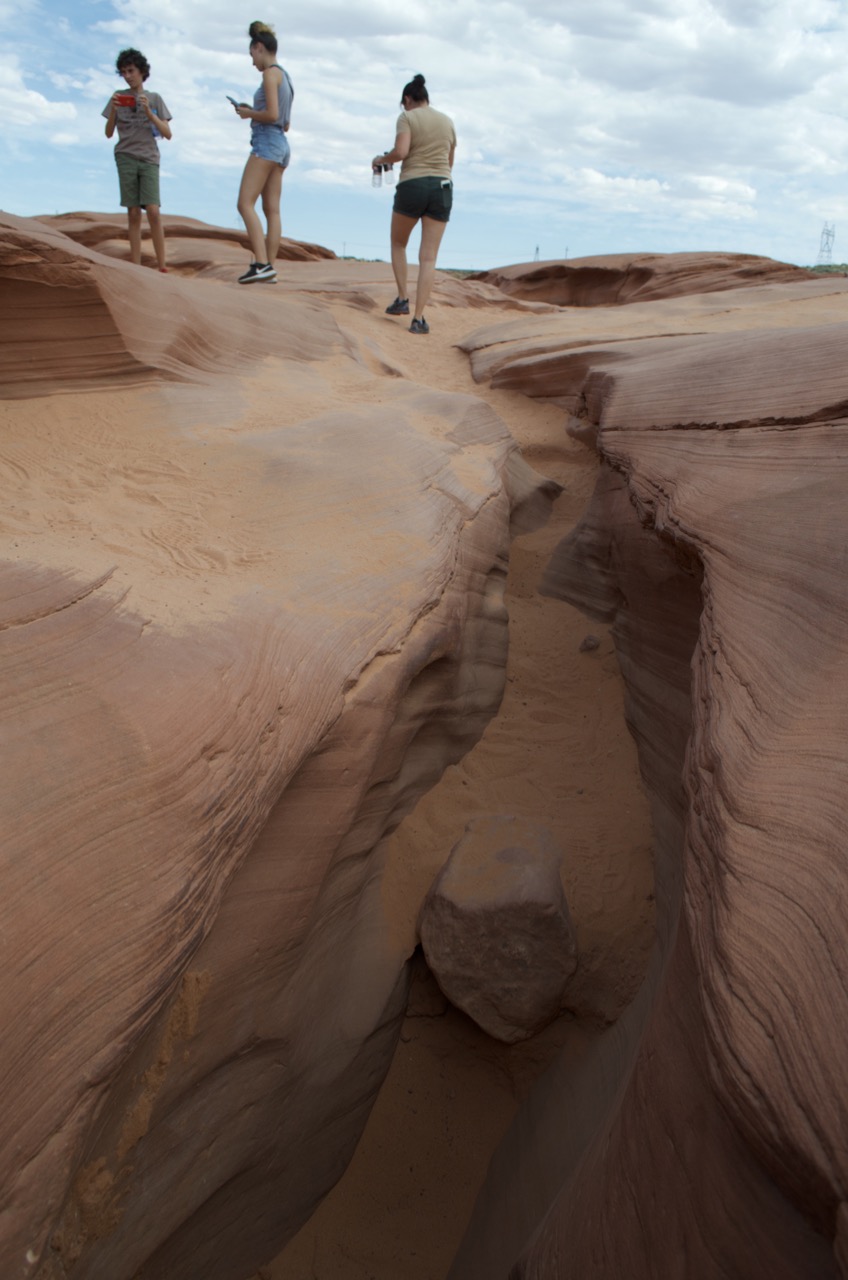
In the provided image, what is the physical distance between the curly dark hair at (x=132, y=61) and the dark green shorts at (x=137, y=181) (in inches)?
22.5

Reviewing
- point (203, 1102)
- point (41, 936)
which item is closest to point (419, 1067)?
point (203, 1102)

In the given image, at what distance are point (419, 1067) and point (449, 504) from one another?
219cm

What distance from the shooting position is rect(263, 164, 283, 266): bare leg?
6.38m

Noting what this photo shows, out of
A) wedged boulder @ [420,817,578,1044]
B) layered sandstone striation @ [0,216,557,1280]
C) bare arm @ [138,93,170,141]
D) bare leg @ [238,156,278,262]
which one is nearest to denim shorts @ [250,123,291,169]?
bare leg @ [238,156,278,262]

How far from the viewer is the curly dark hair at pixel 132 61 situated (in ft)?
19.3

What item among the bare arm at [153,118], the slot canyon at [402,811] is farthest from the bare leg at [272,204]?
the slot canyon at [402,811]

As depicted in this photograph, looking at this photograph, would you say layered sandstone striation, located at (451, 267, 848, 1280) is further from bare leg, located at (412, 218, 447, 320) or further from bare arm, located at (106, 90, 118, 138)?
bare arm, located at (106, 90, 118, 138)

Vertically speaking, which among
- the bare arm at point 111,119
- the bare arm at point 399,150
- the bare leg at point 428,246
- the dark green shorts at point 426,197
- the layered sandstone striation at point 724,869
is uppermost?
the bare arm at point 111,119

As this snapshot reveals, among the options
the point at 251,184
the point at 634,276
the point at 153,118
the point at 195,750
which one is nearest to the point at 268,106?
the point at 251,184

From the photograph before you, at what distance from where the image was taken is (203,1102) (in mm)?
2039

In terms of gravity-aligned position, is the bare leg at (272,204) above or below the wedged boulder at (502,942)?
above

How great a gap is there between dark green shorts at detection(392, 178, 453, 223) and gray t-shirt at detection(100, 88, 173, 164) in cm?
194

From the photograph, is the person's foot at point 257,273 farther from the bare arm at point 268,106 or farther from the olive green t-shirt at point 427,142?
the olive green t-shirt at point 427,142

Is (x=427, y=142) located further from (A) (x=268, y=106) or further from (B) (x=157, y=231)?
(B) (x=157, y=231)
